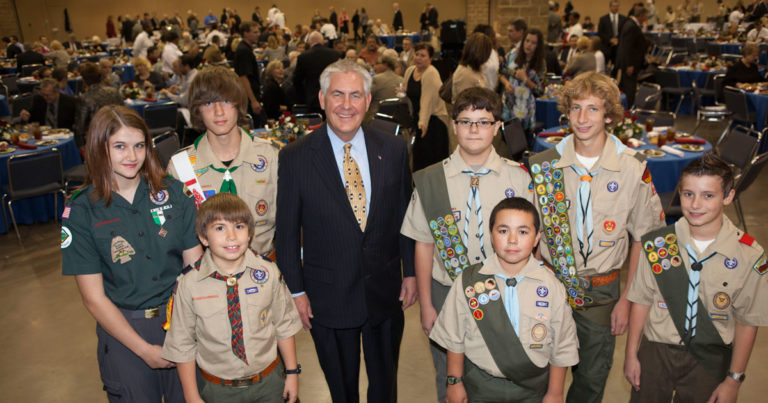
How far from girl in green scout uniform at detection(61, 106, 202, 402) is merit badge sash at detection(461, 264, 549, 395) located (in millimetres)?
1098

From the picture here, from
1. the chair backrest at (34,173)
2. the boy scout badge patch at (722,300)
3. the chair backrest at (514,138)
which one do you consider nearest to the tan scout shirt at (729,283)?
the boy scout badge patch at (722,300)

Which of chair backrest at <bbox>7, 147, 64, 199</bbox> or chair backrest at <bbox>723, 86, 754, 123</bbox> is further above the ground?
chair backrest at <bbox>723, 86, 754, 123</bbox>

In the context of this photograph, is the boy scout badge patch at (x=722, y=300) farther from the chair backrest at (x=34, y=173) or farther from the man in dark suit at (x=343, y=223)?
the chair backrest at (x=34, y=173)

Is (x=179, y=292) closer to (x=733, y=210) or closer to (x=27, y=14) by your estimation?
(x=733, y=210)

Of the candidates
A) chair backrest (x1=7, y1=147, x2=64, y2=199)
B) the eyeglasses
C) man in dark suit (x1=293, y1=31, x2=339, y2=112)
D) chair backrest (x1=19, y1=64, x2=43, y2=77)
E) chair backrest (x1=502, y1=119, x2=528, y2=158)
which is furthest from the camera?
chair backrest (x1=19, y1=64, x2=43, y2=77)

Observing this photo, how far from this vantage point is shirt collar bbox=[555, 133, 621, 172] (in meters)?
2.24

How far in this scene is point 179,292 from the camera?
1.98 meters

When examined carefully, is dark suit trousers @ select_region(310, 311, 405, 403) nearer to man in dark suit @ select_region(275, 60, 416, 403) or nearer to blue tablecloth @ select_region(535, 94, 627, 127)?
man in dark suit @ select_region(275, 60, 416, 403)

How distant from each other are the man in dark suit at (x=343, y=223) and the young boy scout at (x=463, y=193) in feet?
0.44

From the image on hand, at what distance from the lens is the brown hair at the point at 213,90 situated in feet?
7.62

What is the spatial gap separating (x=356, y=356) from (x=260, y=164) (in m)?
0.96

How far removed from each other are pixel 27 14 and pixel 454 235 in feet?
84.7

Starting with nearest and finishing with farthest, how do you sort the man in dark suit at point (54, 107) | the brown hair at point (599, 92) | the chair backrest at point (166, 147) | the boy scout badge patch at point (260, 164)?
the brown hair at point (599, 92) < the boy scout badge patch at point (260, 164) < the chair backrest at point (166, 147) < the man in dark suit at point (54, 107)

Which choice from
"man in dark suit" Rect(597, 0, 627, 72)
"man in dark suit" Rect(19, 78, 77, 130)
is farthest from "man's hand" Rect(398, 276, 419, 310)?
"man in dark suit" Rect(597, 0, 627, 72)
